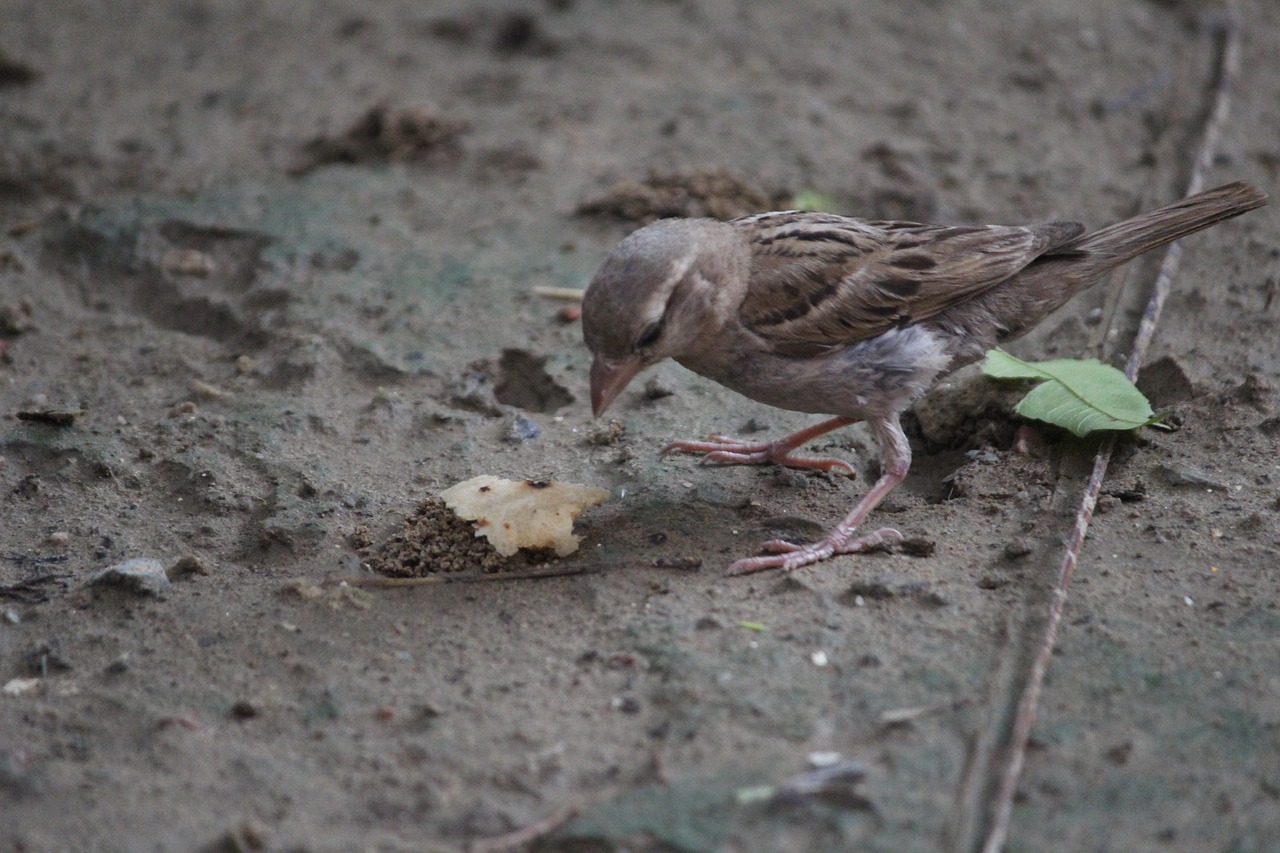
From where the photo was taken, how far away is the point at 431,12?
8695 mm

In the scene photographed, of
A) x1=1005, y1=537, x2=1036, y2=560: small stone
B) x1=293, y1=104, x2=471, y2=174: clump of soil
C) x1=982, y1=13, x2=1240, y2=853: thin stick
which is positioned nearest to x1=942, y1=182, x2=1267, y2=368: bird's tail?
x1=982, y1=13, x2=1240, y2=853: thin stick

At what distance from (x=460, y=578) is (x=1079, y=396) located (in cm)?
242

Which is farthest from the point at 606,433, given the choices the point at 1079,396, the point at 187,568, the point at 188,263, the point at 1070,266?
the point at 188,263

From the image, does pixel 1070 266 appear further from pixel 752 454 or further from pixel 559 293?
pixel 559 293

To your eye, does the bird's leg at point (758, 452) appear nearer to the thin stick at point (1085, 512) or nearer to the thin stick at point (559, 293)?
the thin stick at point (1085, 512)

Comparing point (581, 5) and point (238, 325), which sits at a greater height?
point (581, 5)

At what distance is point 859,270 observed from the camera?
4.68m

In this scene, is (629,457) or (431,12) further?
(431,12)

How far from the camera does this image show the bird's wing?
454 centimetres

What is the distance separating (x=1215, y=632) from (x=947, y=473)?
54.0 inches

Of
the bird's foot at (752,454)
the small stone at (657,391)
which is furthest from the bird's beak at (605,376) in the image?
→ the small stone at (657,391)

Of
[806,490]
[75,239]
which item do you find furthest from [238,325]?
[806,490]

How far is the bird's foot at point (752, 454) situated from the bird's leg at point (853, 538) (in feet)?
0.97

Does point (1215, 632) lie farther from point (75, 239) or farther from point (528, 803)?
point (75, 239)
